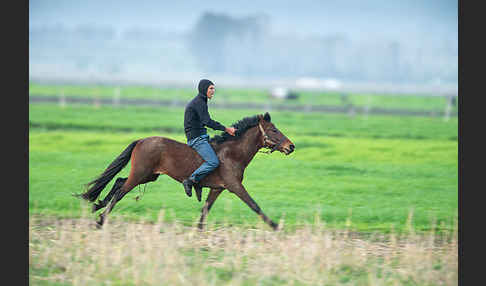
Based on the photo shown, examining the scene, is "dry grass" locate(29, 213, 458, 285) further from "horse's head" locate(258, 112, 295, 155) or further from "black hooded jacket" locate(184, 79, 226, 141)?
"black hooded jacket" locate(184, 79, 226, 141)

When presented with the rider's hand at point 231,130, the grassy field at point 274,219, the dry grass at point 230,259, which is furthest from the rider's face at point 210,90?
the dry grass at point 230,259

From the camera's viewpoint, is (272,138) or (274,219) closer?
(272,138)

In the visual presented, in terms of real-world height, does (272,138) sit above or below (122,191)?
above

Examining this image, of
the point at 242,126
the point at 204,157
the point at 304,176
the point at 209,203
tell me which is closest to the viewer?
the point at 204,157

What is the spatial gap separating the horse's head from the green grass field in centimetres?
120

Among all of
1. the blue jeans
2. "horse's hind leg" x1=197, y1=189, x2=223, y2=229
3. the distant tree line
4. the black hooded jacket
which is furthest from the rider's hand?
the distant tree line

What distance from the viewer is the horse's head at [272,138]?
1014cm

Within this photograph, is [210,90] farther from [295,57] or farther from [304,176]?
[295,57]

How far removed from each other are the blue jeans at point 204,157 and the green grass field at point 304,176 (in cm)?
156

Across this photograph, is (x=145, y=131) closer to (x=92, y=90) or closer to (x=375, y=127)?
(x=375, y=127)

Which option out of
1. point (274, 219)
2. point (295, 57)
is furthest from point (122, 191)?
point (295, 57)

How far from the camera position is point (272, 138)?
1019cm

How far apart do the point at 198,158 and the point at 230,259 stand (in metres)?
2.13

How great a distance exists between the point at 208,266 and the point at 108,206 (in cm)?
249
